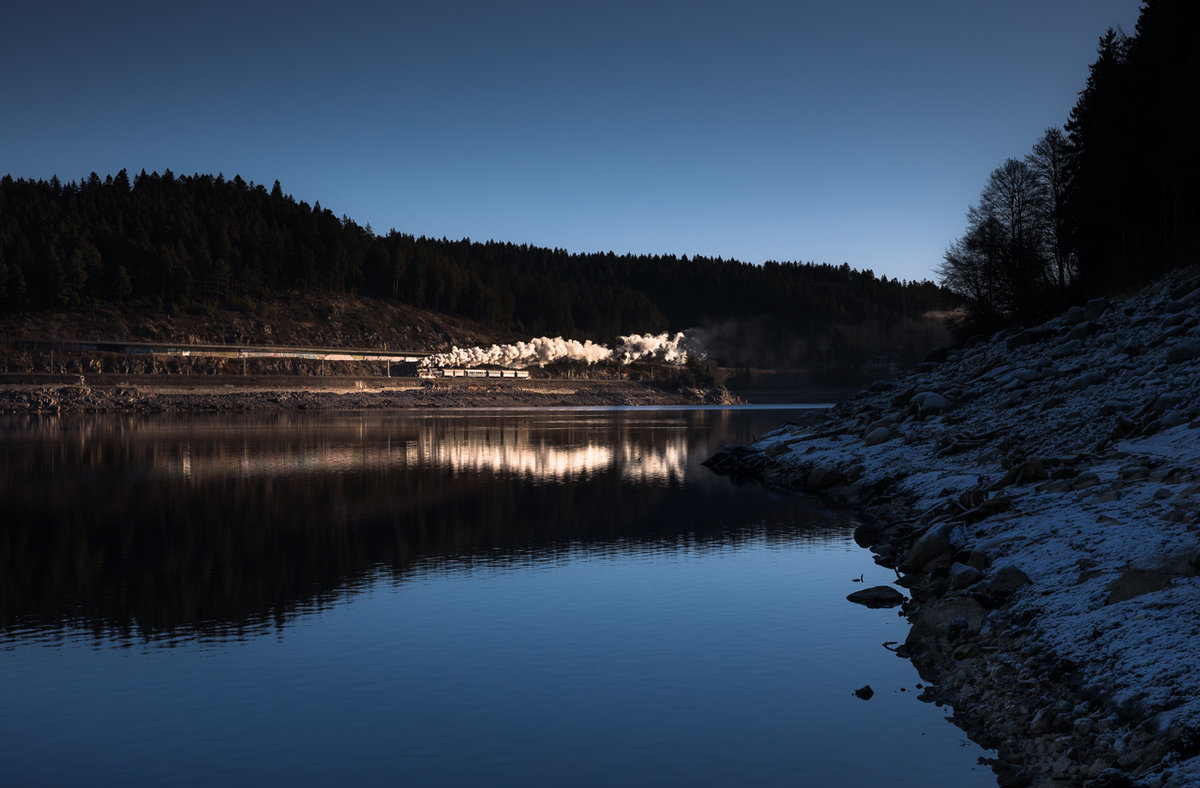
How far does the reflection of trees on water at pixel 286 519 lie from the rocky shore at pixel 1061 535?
6059 mm

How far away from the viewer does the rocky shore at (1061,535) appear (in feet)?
39.9

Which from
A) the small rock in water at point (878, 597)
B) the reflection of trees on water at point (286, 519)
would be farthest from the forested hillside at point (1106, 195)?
the small rock in water at point (878, 597)

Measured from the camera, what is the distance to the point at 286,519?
110 ft

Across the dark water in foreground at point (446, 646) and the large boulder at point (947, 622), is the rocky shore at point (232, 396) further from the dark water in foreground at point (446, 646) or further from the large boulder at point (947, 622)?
the large boulder at point (947, 622)

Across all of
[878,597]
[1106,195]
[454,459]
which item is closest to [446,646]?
[878,597]

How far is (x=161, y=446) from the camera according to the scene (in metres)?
67.4

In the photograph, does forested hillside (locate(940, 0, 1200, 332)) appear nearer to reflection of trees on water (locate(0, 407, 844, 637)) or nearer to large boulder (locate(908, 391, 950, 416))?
large boulder (locate(908, 391, 950, 416))

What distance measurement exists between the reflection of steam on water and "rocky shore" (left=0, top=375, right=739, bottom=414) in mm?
79566

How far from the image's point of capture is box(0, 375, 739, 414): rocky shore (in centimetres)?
13638

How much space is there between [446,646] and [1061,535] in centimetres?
1207

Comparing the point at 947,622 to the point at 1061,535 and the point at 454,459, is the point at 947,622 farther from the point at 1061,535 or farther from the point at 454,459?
the point at 454,459

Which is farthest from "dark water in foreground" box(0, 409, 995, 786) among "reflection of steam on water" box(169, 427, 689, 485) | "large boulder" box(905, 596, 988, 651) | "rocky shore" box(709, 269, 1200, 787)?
"reflection of steam on water" box(169, 427, 689, 485)

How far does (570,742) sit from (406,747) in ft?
6.98

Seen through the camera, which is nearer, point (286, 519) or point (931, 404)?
point (286, 519)
